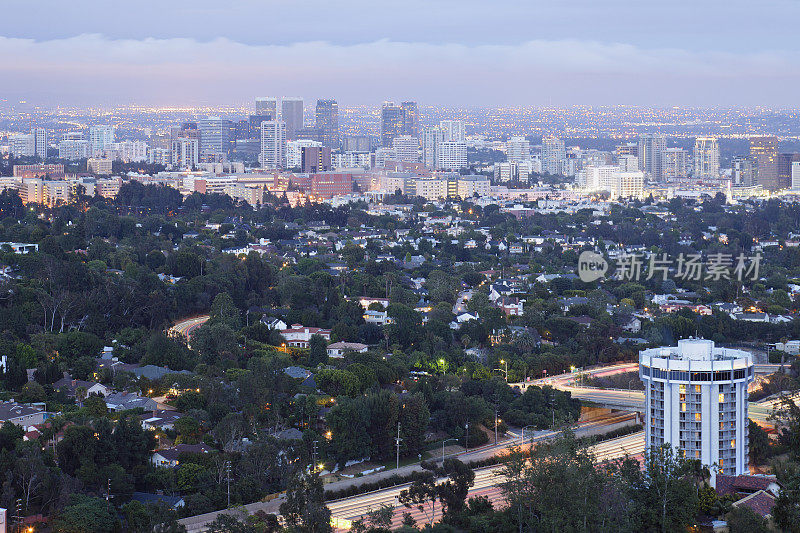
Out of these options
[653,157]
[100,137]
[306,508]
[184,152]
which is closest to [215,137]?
[100,137]

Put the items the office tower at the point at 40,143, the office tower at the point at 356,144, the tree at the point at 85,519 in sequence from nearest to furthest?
the tree at the point at 85,519, the office tower at the point at 40,143, the office tower at the point at 356,144

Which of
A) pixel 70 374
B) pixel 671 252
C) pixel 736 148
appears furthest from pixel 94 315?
pixel 736 148

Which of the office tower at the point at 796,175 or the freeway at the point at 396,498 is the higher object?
the office tower at the point at 796,175

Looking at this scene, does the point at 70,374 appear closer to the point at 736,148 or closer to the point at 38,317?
the point at 38,317

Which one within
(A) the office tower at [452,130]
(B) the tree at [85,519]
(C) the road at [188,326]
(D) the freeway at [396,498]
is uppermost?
(A) the office tower at [452,130]

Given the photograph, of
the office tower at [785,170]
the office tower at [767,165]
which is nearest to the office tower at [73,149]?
the office tower at [767,165]

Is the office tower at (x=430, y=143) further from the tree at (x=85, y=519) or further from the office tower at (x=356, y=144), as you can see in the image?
the tree at (x=85, y=519)

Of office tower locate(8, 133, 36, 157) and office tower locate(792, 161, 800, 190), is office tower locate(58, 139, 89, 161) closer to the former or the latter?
office tower locate(8, 133, 36, 157)

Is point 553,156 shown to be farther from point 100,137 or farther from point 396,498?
point 396,498
